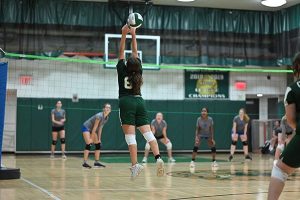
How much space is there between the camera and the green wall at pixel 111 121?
19375 mm

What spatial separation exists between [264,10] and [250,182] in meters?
13.1

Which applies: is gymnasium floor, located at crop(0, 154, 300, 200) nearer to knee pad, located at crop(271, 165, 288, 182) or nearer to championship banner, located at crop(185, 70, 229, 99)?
knee pad, located at crop(271, 165, 288, 182)

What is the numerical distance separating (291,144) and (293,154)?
9 cm

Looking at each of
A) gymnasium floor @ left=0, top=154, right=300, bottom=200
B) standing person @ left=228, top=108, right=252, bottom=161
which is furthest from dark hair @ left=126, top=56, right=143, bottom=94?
standing person @ left=228, top=108, right=252, bottom=161

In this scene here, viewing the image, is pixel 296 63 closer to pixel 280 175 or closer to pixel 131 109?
pixel 280 175

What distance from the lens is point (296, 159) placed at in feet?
14.1

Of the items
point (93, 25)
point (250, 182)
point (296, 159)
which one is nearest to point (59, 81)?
point (93, 25)

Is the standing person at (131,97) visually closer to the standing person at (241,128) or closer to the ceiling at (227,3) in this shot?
the standing person at (241,128)

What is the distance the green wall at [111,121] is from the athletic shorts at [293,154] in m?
15.9

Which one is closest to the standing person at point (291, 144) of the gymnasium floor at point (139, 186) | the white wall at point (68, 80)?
the gymnasium floor at point (139, 186)

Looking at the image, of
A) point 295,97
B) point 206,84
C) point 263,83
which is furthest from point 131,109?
point 263,83

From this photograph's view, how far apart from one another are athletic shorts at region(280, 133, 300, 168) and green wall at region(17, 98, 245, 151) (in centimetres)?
1588

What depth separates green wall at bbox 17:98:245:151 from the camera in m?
19.4

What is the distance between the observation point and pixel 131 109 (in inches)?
238
